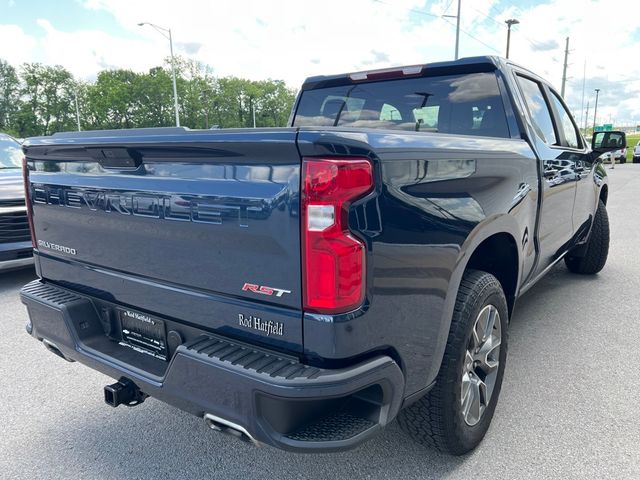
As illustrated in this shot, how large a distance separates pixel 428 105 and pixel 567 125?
169 cm

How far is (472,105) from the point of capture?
312 cm

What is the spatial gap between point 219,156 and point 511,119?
2.06 metres

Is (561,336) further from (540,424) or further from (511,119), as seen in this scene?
(511,119)

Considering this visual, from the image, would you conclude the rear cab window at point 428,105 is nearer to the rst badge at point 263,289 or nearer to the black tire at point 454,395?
the black tire at point 454,395

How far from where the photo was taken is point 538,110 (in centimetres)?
350

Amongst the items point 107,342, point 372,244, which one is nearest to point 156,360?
point 107,342

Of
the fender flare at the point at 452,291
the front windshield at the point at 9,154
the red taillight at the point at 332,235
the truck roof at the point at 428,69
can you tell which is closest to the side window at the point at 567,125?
the truck roof at the point at 428,69

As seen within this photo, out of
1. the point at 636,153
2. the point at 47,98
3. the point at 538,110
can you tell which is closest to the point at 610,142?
the point at 538,110

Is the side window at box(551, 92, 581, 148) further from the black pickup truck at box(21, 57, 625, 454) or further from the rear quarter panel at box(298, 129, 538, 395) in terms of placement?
the rear quarter panel at box(298, 129, 538, 395)

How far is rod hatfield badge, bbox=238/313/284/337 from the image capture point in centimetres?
167

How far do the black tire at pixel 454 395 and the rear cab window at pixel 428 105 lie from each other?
1198 mm

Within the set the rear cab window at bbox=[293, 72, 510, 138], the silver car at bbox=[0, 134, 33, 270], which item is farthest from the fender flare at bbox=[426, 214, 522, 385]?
the silver car at bbox=[0, 134, 33, 270]

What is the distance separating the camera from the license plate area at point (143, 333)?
2.10 metres

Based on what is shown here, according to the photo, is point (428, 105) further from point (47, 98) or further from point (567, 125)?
point (47, 98)
